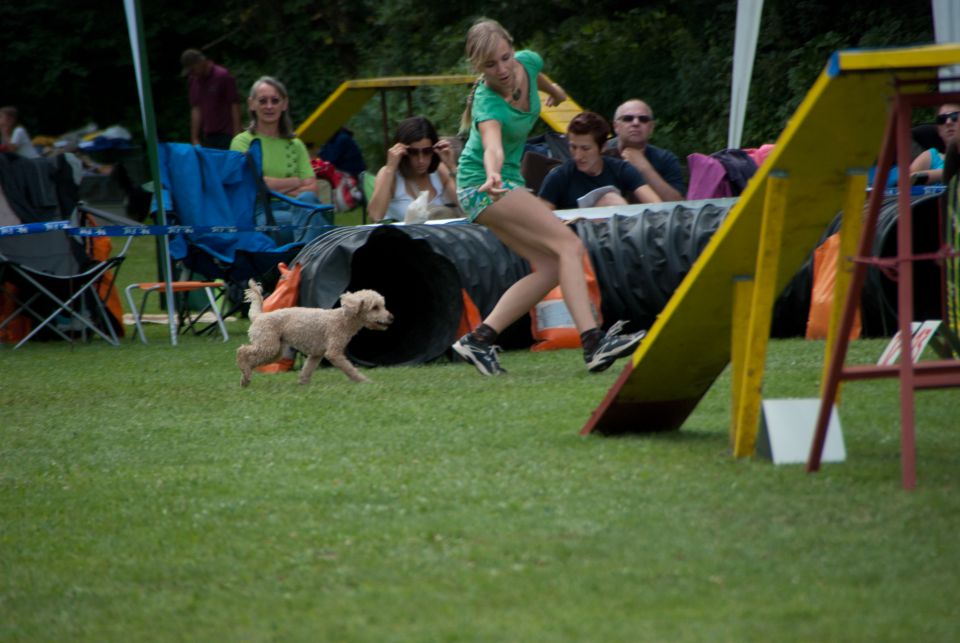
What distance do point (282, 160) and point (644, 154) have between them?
298cm

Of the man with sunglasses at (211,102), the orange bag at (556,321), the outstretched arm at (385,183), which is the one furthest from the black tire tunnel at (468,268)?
the man with sunglasses at (211,102)

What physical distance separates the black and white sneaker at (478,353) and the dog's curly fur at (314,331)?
49cm

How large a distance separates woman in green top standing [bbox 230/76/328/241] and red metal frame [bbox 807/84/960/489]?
7.39m

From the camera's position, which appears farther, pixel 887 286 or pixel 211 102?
pixel 211 102

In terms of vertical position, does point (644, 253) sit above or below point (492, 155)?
below

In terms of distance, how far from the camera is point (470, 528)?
4.01 meters

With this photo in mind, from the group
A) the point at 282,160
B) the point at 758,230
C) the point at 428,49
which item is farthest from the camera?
the point at 428,49

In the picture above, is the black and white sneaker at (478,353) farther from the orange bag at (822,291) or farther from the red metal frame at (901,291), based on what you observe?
the red metal frame at (901,291)

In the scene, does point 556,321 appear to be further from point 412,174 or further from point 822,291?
point 412,174

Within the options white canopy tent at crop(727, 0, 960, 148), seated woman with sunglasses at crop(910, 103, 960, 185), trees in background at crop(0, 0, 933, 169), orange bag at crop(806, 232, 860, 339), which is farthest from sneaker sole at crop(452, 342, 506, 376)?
trees in background at crop(0, 0, 933, 169)

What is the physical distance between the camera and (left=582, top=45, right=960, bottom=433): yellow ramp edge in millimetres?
3855

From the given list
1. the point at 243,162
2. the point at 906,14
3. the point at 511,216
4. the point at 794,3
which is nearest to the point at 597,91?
the point at 794,3

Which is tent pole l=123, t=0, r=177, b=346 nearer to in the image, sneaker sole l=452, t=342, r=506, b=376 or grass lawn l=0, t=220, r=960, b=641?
sneaker sole l=452, t=342, r=506, b=376

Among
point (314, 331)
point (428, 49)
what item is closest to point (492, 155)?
point (314, 331)
